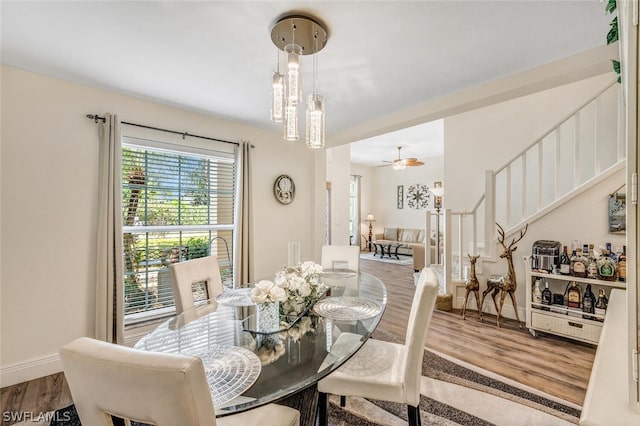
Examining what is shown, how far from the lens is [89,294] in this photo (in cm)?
247

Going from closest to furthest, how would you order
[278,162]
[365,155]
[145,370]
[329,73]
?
[145,370]
[329,73]
[278,162]
[365,155]

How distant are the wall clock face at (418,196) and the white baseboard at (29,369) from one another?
8.49m

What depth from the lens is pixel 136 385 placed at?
66 centimetres

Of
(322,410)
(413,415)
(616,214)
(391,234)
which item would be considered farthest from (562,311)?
(391,234)

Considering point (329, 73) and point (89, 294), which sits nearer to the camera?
point (329, 73)

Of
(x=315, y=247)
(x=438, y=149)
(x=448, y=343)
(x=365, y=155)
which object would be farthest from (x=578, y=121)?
(x=365, y=155)

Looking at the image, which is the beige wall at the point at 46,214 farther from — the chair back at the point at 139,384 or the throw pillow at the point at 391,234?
the throw pillow at the point at 391,234

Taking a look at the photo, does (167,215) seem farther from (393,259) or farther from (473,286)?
(393,259)

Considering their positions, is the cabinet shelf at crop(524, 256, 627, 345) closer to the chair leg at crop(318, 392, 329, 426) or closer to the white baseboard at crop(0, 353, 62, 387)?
the chair leg at crop(318, 392, 329, 426)

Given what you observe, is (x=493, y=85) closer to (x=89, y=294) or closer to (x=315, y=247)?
(x=315, y=247)

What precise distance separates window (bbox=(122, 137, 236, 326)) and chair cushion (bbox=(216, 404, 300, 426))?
7.24 feet

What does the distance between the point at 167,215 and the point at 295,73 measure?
2.19 meters

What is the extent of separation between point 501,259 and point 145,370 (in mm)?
3889

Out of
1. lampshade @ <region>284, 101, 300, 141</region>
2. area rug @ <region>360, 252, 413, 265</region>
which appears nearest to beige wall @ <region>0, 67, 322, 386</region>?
lampshade @ <region>284, 101, 300, 141</region>
